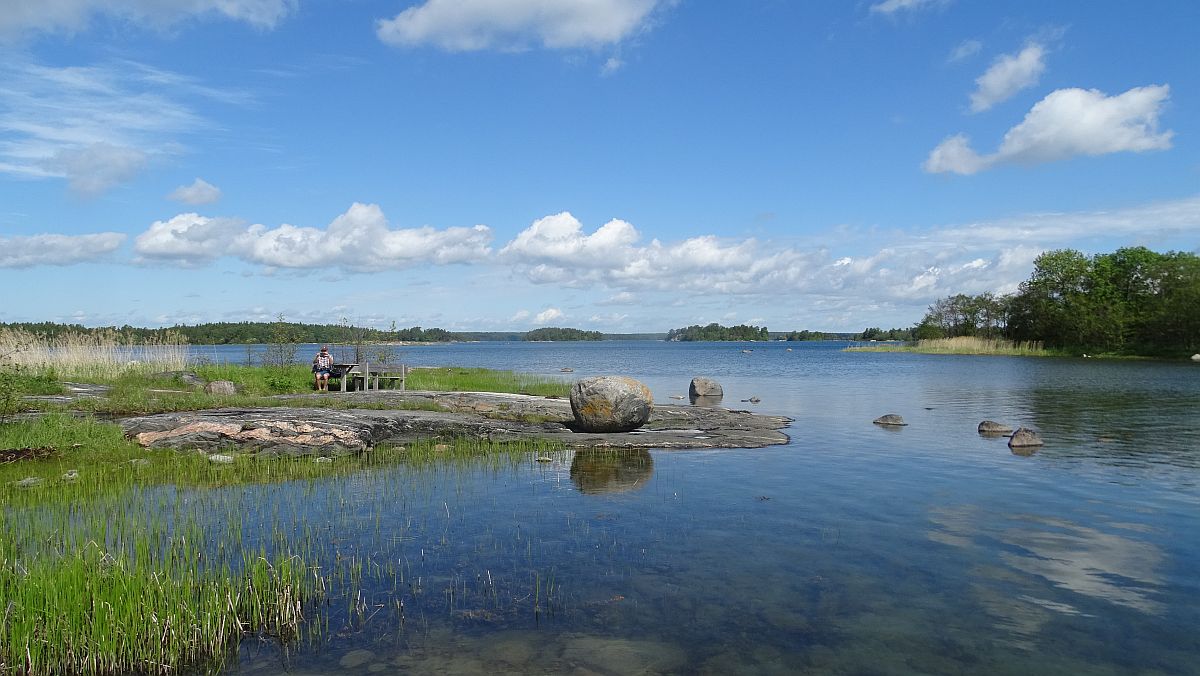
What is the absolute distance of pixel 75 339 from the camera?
3284 cm

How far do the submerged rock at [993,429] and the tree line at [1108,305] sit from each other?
7429 cm

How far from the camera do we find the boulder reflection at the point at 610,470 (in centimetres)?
1566

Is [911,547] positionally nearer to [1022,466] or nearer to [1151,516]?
[1151,516]

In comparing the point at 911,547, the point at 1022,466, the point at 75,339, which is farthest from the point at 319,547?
the point at 75,339

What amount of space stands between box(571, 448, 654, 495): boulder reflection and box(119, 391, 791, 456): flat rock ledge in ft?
2.85

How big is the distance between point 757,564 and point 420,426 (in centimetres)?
1352

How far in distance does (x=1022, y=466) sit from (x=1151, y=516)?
546cm

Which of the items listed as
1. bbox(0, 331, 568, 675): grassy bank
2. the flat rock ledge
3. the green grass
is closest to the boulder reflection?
the flat rock ledge

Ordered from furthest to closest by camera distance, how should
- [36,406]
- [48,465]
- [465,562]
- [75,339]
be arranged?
[75,339] → [36,406] → [48,465] → [465,562]

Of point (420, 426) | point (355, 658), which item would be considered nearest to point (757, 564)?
point (355, 658)

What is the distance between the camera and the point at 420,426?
21500 millimetres

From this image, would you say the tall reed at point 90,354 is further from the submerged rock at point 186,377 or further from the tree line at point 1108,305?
the tree line at point 1108,305

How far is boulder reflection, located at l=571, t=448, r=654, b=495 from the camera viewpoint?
1566 cm

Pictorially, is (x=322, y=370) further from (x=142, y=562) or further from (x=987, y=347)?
(x=987, y=347)
